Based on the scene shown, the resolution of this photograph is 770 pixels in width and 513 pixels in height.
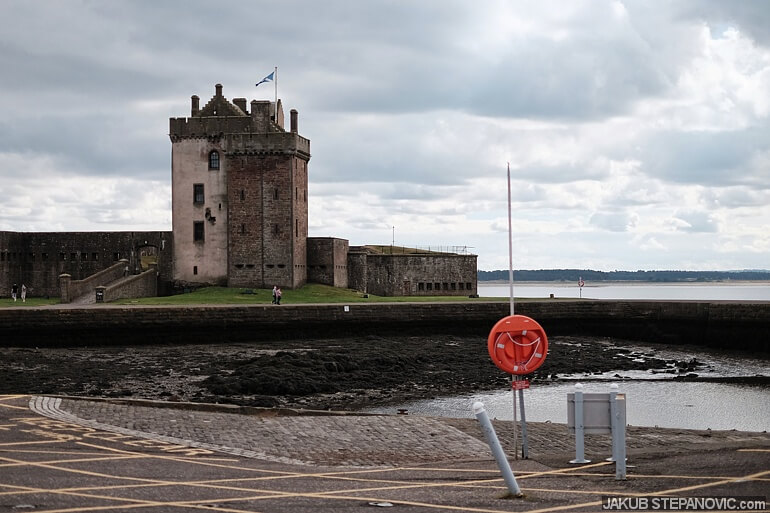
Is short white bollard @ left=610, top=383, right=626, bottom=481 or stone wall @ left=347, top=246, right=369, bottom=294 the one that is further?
stone wall @ left=347, top=246, right=369, bottom=294

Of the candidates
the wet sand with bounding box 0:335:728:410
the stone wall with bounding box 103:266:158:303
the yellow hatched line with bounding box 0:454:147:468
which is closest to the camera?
the yellow hatched line with bounding box 0:454:147:468

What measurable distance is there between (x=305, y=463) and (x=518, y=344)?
364 cm

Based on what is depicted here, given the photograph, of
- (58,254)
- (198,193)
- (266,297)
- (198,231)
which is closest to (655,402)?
(266,297)

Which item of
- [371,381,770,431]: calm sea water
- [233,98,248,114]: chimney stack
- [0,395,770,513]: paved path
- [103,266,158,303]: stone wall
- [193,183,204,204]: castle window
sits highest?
[233,98,248,114]: chimney stack

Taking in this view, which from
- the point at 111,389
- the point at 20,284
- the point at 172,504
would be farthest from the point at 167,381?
the point at 20,284

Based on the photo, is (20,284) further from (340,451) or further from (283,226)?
(340,451)

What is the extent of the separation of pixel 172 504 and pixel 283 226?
183 feet

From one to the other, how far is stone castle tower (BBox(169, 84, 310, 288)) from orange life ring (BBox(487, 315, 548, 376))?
52145 millimetres

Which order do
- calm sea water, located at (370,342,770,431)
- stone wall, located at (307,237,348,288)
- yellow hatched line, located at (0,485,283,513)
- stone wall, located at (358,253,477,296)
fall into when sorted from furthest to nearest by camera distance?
stone wall, located at (358,253,477,296) → stone wall, located at (307,237,348,288) → calm sea water, located at (370,342,770,431) → yellow hatched line, located at (0,485,283,513)

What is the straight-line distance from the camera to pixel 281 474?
1353 cm

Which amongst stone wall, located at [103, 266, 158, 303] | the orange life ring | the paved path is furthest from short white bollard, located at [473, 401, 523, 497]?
stone wall, located at [103, 266, 158, 303]

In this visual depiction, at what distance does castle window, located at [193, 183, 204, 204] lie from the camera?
224 feet

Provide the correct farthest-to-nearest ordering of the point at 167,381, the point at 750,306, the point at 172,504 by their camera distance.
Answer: the point at 750,306
the point at 167,381
the point at 172,504

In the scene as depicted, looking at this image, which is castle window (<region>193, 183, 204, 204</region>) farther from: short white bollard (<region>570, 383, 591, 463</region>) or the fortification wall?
short white bollard (<region>570, 383, 591, 463</region>)
